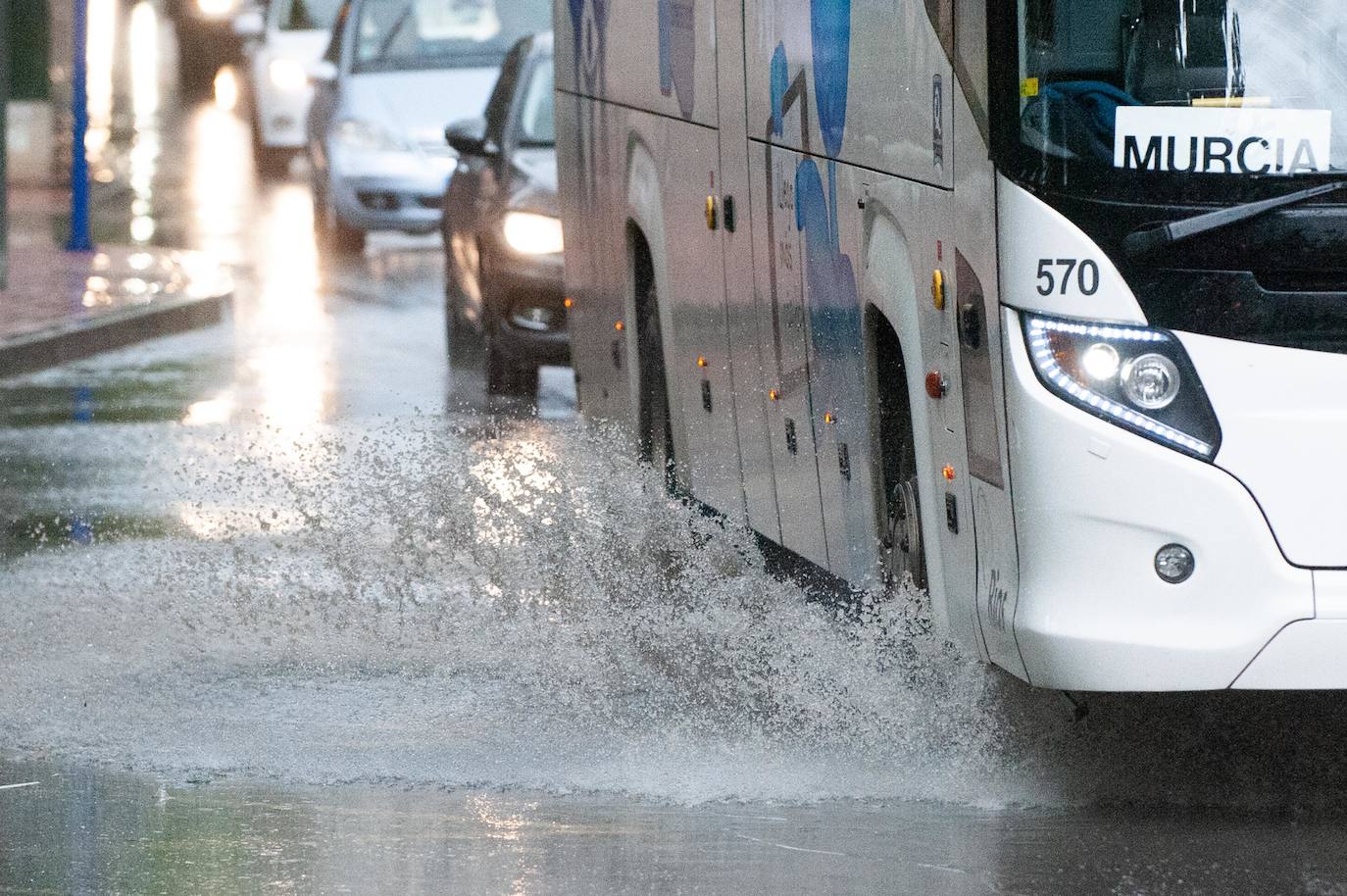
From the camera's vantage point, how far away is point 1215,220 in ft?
17.8

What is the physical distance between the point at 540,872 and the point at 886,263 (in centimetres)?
188

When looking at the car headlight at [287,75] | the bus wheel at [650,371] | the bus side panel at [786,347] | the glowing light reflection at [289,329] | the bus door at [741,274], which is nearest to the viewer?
the bus side panel at [786,347]

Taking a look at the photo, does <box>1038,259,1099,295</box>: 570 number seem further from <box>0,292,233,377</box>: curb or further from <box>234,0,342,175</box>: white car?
<box>234,0,342,175</box>: white car

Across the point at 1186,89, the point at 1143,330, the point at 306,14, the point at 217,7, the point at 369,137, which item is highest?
the point at 217,7

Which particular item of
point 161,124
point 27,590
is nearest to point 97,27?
point 161,124

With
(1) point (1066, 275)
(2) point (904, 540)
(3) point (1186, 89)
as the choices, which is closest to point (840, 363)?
(2) point (904, 540)

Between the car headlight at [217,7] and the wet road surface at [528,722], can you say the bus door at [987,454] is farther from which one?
the car headlight at [217,7]

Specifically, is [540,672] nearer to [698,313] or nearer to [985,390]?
[698,313]

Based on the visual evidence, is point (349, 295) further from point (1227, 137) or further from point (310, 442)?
point (1227, 137)

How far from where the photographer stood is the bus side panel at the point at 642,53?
875 cm

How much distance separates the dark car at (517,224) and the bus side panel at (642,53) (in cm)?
269

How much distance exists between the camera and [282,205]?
26922 millimetres

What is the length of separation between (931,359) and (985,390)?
17.8 inches

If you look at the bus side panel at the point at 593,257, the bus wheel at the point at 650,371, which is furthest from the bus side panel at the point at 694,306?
the bus side panel at the point at 593,257
